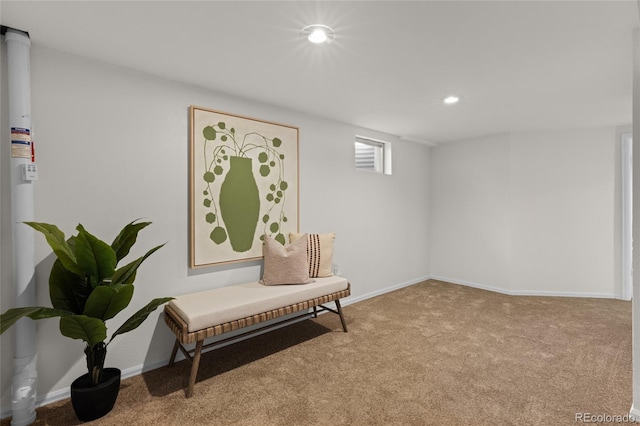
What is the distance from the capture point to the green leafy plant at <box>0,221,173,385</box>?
165 centimetres

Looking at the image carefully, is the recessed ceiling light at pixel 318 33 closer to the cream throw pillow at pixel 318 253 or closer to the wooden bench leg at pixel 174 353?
the cream throw pillow at pixel 318 253

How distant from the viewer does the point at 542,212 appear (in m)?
4.46

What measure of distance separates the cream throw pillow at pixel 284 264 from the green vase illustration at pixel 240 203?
0.74 ft

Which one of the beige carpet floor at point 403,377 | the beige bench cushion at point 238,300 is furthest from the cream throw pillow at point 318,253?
the beige carpet floor at point 403,377

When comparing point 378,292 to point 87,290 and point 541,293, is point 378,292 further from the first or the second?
point 87,290

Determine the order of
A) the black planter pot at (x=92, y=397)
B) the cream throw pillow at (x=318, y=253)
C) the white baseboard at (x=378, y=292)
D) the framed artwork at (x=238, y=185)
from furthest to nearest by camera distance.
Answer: the white baseboard at (x=378, y=292) < the cream throw pillow at (x=318, y=253) < the framed artwork at (x=238, y=185) < the black planter pot at (x=92, y=397)

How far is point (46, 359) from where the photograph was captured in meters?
2.03

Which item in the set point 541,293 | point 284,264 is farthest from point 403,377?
point 541,293

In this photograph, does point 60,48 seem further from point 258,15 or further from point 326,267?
point 326,267

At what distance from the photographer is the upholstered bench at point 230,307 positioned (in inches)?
83.7

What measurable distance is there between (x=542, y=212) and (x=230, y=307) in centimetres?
459

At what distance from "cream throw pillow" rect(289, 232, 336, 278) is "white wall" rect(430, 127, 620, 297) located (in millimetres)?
2907

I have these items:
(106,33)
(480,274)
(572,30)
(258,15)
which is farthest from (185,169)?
(480,274)

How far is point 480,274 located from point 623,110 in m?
2.72
